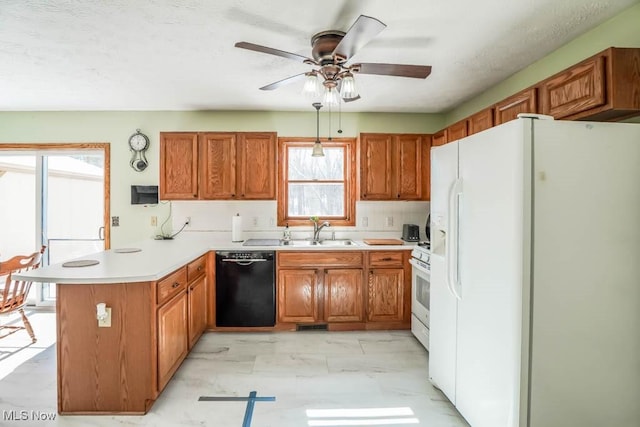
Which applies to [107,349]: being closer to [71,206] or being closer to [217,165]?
[217,165]

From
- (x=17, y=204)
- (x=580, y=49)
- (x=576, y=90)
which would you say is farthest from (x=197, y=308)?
(x=580, y=49)

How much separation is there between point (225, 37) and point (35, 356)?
3.01 metres

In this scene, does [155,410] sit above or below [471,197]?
below

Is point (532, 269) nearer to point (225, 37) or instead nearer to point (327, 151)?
point (225, 37)

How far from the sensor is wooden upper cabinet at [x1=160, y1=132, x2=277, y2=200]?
11.6 feet

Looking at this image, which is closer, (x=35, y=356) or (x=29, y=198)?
(x=35, y=356)

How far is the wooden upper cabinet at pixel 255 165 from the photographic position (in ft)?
11.8

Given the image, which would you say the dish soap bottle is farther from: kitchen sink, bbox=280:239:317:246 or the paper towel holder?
the paper towel holder

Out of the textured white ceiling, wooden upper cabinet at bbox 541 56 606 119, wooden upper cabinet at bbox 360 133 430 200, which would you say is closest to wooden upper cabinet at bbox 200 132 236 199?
the textured white ceiling

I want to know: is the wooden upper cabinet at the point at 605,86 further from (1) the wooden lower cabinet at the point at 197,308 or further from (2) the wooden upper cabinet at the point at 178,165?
(2) the wooden upper cabinet at the point at 178,165

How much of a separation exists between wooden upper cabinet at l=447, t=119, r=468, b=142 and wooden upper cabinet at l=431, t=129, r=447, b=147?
0.30 feet

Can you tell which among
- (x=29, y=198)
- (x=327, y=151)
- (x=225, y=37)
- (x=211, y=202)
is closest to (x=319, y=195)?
(x=327, y=151)

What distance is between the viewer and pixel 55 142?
12.4 ft

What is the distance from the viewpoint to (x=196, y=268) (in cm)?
290
